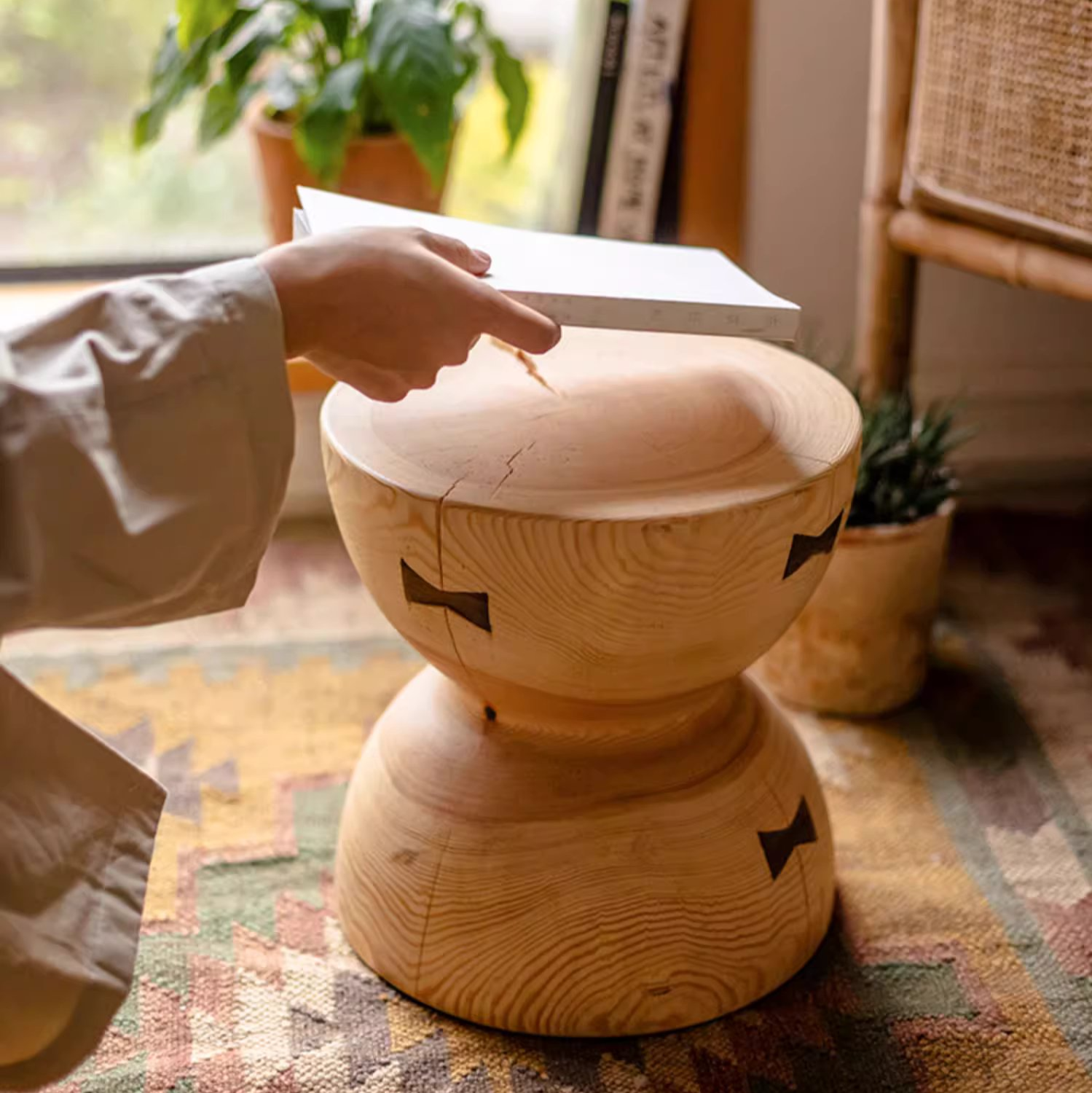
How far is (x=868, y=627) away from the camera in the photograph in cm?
122

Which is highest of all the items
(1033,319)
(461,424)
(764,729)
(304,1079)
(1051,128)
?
(1051,128)

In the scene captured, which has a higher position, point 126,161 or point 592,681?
point 126,161

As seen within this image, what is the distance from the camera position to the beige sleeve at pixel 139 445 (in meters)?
0.61

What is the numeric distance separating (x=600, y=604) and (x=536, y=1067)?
32cm

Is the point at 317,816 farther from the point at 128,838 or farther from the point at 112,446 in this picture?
the point at 112,446

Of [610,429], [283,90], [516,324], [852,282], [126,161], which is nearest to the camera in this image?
[516,324]

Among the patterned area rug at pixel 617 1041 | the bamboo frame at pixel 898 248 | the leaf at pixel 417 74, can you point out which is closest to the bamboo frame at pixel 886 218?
the bamboo frame at pixel 898 248

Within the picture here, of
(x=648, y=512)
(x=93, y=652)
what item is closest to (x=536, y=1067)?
(x=648, y=512)

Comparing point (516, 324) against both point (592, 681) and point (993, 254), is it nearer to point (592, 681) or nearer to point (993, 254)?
point (592, 681)

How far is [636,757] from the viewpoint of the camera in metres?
0.92

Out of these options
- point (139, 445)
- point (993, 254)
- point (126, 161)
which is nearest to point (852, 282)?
point (993, 254)

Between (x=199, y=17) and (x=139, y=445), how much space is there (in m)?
0.84

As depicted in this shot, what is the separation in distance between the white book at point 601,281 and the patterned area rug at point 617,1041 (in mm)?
464

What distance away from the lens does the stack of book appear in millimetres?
1438
